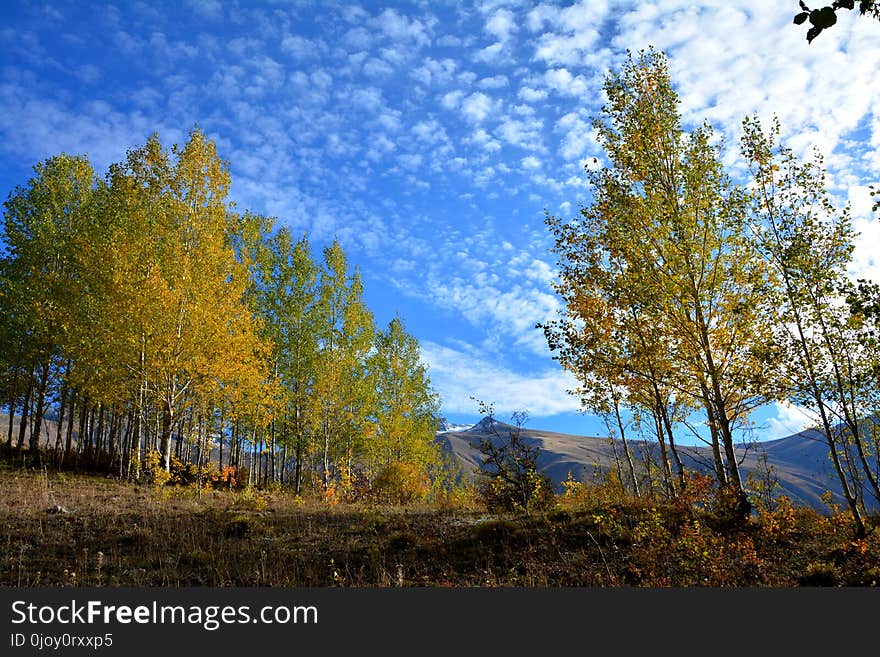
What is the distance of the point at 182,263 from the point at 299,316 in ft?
29.0

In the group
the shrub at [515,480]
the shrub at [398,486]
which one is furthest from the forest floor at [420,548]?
the shrub at [398,486]

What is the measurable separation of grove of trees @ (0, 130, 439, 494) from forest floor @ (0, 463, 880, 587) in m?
4.10

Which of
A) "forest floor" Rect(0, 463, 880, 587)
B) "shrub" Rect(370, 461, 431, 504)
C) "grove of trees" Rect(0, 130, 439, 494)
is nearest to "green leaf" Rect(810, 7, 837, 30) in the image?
"forest floor" Rect(0, 463, 880, 587)

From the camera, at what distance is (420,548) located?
9352mm

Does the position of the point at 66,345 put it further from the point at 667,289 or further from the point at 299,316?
the point at 667,289

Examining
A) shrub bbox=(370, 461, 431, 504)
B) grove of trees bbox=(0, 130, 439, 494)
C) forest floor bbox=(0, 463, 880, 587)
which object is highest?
grove of trees bbox=(0, 130, 439, 494)

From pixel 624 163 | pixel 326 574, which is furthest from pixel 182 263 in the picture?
pixel 624 163

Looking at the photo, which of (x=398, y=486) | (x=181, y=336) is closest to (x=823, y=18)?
(x=181, y=336)

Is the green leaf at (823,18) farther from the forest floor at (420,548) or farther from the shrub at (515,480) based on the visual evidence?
the shrub at (515,480)

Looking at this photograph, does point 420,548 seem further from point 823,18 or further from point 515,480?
point 823,18

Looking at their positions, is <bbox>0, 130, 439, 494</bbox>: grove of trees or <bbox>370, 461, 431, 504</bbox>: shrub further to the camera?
<bbox>370, 461, 431, 504</bbox>: shrub

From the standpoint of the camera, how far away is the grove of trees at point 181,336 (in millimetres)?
15781

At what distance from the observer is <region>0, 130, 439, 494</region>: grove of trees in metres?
15.8

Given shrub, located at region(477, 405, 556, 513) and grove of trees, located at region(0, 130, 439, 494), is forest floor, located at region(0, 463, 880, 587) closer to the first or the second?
shrub, located at region(477, 405, 556, 513)
